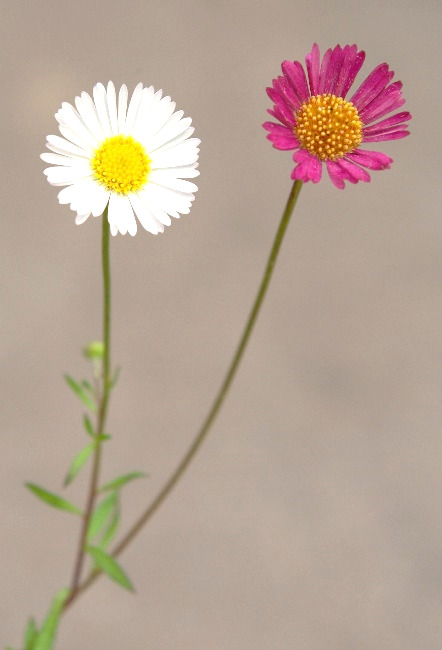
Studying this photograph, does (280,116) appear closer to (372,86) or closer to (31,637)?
(372,86)

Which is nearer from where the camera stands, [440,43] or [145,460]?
[145,460]

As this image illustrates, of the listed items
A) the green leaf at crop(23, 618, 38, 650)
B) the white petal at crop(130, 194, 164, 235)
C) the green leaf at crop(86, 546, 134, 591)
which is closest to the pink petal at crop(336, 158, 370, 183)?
the white petal at crop(130, 194, 164, 235)

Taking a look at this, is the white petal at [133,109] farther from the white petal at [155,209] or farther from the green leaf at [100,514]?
the green leaf at [100,514]

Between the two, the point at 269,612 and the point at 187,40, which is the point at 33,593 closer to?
the point at 269,612

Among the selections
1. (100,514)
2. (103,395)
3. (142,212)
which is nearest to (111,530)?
(100,514)

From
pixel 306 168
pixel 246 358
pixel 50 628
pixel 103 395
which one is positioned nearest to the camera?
pixel 306 168

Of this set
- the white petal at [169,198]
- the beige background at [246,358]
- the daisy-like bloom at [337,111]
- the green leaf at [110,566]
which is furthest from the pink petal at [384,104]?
the beige background at [246,358]

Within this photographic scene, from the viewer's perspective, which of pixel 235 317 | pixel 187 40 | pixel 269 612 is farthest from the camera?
pixel 187 40

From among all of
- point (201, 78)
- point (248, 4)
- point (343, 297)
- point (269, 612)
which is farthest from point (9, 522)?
point (248, 4)
